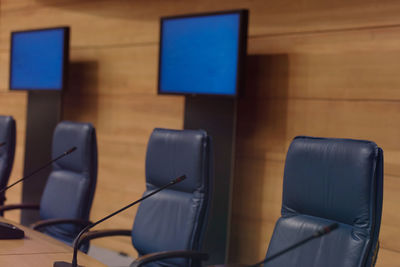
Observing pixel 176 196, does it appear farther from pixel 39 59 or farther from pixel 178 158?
pixel 39 59

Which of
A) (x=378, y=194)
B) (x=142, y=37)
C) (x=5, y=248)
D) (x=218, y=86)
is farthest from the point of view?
(x=142, y=37)

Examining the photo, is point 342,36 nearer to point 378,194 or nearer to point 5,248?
point 378,194

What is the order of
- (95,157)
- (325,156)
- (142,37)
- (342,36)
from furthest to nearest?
(142,37)
(342,36)
(95,157)
(325,156)

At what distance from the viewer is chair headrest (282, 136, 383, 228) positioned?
229 centimetres

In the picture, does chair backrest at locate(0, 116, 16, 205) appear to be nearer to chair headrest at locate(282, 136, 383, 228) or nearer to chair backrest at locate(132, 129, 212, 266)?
chair backrest at locate(132, 129, 212, 266)

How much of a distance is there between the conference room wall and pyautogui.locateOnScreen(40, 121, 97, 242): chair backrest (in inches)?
51.8

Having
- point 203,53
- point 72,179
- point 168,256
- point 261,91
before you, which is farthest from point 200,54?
point 168,256

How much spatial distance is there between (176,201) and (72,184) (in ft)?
3.18

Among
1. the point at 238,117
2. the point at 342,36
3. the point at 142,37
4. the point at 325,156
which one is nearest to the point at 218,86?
the point at 238,117

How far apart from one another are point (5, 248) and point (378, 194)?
1664mm

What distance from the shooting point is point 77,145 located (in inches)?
150

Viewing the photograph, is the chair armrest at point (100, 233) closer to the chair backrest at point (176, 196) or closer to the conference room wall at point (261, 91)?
the chair backrest at point (176, 196)

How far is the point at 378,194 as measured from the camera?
2.29 m

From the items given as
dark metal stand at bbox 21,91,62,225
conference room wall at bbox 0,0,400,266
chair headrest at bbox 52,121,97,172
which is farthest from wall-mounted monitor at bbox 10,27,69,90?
chair headrest at bbox 52,121,97,172
